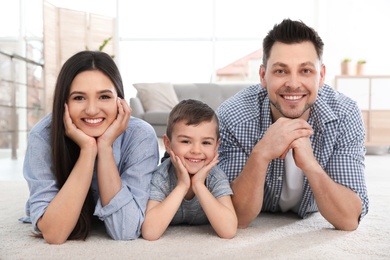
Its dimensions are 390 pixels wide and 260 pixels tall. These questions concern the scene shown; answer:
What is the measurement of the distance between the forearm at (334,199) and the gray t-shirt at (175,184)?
0.30 metres

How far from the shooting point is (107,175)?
4.95ft

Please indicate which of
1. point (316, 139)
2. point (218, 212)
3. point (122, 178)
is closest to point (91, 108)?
point (122, 178)

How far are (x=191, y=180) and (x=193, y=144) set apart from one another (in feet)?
0.40

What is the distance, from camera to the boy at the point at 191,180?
5.10 ft

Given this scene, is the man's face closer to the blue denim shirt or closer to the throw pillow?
the blue denim shirt

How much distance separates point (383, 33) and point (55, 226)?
21.0ft

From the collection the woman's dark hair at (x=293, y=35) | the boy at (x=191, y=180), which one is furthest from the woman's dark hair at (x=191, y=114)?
the woman's dark hair at (x=293, y=35)

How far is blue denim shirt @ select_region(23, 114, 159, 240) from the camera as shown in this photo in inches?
59.7

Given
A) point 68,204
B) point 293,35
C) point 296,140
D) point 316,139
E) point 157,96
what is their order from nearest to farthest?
point 68,204 < point 296,140 < point 293,35 < point 316,139 < point 157,96

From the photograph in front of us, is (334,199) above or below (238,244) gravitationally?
above

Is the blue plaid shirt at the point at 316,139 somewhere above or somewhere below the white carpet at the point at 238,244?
above

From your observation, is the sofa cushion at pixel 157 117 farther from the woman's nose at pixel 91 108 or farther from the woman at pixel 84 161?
the woman's nose at pixel 91 108


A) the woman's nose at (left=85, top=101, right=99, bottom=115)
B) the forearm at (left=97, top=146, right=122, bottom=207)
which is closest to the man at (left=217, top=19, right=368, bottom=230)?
the forearm at (left=97, top=146, right=122, bottom=207)

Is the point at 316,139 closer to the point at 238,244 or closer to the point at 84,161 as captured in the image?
the point at 238,244
